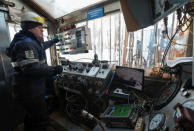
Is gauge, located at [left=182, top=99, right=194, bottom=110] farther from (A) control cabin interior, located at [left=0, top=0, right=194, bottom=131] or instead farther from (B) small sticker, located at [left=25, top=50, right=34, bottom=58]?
(B) small sticker, located at [left=25, top=50, right=34, bottom=58]

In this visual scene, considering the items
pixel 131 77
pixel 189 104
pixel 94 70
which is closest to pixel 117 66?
pixel 131 77

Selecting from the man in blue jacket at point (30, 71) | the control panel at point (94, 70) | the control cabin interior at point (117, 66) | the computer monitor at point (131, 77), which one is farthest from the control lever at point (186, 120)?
the man in blue jacket at point (30, 71)

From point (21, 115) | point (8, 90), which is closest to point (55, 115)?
point (21, 115)

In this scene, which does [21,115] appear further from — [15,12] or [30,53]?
[15,12]

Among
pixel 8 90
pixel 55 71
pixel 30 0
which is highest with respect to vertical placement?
pixel 30 0

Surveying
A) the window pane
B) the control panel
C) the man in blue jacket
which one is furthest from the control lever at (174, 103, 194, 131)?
the window pane

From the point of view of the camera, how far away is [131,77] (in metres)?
1.14

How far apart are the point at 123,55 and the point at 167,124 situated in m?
1.06

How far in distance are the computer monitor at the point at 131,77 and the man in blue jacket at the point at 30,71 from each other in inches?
35.0

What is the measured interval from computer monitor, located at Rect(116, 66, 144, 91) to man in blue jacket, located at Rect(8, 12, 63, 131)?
889mm

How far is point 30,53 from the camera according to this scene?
1033 mm

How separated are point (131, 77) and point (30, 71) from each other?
1178mm

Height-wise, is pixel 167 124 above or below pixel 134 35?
below

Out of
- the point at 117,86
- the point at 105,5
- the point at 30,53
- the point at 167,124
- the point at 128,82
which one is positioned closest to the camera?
the point at 167,124
